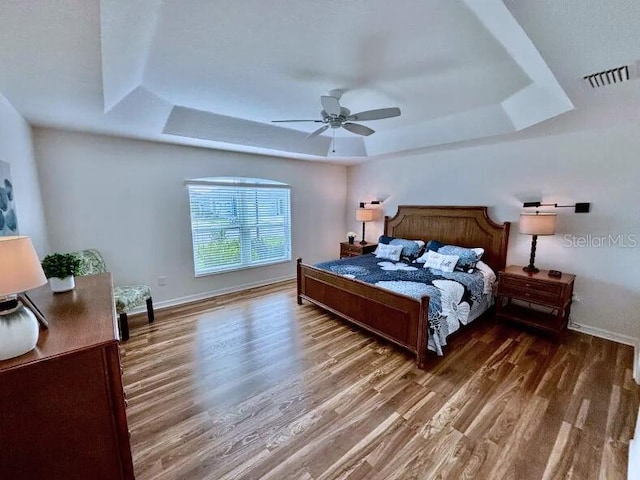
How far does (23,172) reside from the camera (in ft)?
8.53

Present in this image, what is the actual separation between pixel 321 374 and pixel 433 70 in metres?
2.81

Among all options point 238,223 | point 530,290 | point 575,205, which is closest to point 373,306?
point 530,290

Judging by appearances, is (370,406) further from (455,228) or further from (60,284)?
(455,228)

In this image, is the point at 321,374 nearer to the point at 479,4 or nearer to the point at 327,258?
the point at 479,4

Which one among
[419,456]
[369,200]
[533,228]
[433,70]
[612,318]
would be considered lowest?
[419,456]

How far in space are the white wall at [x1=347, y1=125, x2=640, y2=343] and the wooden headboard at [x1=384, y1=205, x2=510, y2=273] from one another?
5.0 inches

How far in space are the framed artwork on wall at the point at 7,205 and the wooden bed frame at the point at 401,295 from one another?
2.81m

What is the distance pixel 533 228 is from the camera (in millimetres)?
3105

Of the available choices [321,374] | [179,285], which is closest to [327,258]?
[179,285]

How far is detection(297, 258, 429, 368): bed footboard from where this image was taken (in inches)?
101

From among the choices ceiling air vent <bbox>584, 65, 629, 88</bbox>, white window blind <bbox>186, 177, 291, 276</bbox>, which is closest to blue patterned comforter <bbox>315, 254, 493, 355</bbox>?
white window blind <bbox>186, 177, 291, 276</bbox>

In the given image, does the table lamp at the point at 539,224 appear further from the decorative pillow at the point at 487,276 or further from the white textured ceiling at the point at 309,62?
the white textured ceiling at the point at 309,62

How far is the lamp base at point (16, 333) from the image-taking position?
1.07m

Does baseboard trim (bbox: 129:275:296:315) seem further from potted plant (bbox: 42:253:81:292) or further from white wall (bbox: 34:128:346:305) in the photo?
potted plant (bbox: 42:253:81:292)
